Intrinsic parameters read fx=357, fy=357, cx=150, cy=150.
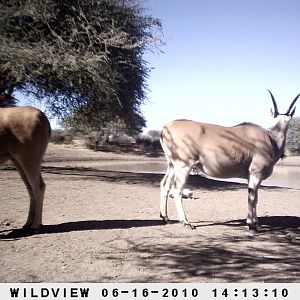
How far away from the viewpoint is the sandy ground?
4254 millimetres

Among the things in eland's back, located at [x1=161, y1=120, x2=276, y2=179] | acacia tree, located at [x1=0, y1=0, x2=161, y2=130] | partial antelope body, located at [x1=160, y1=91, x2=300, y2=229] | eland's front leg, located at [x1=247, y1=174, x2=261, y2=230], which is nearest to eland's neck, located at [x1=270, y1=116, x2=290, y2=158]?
partial antelope body, located at [x1=160, y1=91, x2=300, y2=229]

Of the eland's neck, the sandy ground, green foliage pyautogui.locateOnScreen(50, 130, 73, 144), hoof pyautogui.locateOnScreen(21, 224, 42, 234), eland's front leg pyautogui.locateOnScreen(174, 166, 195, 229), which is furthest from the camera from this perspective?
green foliage pyautogui.locateOnScreen(50, 130, 73, 144)

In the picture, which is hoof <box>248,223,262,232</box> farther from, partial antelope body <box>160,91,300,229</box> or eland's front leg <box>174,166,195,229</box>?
eland's front leg <box>174,166,195,229</box>

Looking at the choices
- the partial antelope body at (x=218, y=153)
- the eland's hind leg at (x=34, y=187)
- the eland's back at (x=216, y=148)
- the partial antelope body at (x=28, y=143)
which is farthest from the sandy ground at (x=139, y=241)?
the eland's back at (x=216, y=148)

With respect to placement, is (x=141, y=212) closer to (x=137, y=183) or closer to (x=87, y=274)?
(x=87, y=274)

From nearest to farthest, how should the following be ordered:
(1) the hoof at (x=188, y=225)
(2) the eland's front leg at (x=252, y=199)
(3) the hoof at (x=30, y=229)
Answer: (3) the hoof at (x=30, y=229) < (1) the hoof at (x=188, y=225) < (2) the eland's front leg at (x=252, y=199)

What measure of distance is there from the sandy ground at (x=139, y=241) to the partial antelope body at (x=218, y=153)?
2.51ft

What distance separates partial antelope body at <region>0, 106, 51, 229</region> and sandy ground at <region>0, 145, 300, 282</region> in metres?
0.59

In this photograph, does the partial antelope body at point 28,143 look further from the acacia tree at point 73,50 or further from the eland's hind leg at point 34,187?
the acacia tree at point 73,50

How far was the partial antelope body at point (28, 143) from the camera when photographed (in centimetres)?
566

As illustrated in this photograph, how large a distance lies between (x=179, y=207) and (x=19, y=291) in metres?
3.63

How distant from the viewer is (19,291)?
3.70 m

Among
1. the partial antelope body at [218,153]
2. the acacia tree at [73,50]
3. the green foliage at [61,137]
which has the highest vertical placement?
the acacia tree at [73,50]

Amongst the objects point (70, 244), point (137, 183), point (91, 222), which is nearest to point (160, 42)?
point (137, 183)
